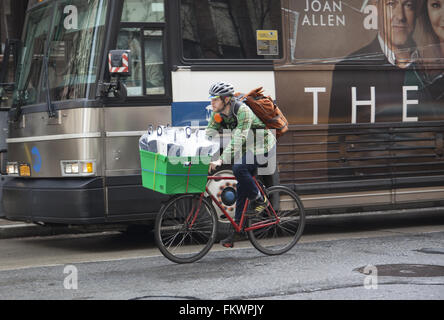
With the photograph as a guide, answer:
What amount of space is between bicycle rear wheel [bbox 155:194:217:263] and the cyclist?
281 mm

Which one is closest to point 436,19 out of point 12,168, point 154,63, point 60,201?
point 154,63

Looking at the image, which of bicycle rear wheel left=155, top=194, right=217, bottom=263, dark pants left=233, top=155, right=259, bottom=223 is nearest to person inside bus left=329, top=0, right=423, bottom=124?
dark pants left=233, top=155, right=259, bottom=223

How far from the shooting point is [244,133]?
25.5ft

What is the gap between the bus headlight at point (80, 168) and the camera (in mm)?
8984

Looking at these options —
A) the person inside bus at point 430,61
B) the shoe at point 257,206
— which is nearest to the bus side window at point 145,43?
the shoe at point 257,206

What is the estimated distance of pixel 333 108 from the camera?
1016 centimetres

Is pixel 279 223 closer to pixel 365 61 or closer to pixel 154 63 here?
pixel 154 63

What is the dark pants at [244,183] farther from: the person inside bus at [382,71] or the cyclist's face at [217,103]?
the person inside bus at [382,71]

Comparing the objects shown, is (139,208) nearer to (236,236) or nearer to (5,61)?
(236,236)

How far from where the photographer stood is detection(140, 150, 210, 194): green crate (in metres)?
7.39

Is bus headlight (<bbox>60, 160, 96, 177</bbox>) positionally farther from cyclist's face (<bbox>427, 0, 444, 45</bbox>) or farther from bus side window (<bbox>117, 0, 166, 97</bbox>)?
cyclist's face (<bbox>427, 0, 444, 45</bbox>)

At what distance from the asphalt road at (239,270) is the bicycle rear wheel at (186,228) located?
158mm

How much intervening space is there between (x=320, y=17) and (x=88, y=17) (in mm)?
2988
